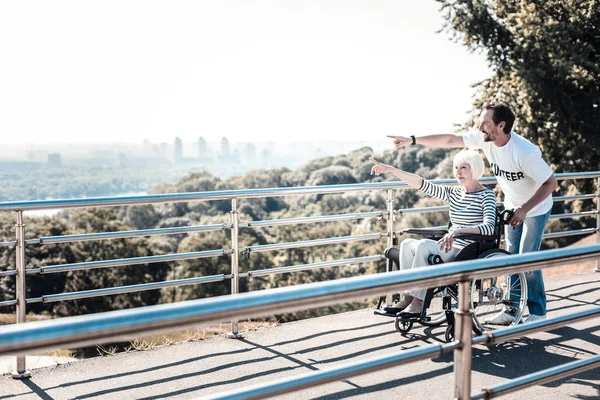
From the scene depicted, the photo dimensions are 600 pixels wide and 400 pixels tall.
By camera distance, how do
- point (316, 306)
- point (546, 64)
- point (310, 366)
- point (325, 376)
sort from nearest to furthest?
point (316, 306) < point (325, 376) < point (310, 366) < point (546, 64)

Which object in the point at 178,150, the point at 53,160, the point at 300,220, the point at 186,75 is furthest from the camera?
the point at 186,75

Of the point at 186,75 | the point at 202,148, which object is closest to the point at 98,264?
the point at 202,148

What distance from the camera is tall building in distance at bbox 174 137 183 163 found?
93.2 metres

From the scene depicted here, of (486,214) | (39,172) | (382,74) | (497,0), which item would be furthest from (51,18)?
(486,214)

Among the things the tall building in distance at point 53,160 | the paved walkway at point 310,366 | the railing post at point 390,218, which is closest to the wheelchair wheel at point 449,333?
the paved walkway at point 310,366

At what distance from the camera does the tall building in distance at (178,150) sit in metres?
93.2

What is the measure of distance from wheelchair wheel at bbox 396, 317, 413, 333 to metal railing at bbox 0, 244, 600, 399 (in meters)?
2.70

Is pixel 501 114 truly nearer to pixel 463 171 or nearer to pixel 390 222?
pixel 463 171

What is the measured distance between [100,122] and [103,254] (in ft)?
213

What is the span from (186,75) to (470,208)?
100686 millimetres

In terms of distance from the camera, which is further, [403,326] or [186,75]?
[186,75]

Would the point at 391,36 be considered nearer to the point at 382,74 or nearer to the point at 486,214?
the point at 382,74

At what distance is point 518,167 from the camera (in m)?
5.27

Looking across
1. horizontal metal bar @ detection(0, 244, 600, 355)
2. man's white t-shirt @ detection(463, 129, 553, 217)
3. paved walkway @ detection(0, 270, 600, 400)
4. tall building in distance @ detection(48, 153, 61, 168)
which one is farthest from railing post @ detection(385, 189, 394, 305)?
tall building in distance @ detection(48, 153, 61, 168)
